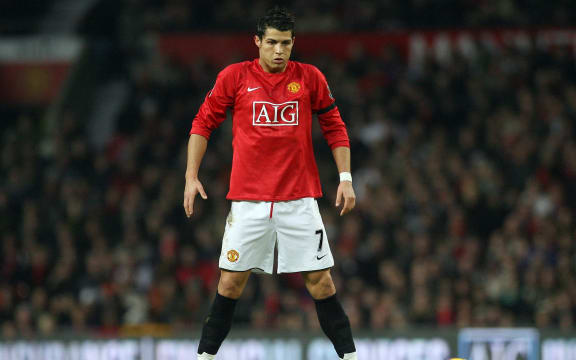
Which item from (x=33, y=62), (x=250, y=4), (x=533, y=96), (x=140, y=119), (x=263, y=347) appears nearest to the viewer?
(x=263, y=347)

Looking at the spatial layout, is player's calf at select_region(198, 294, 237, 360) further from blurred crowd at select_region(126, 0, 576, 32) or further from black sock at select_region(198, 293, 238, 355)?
blurred crowd at select_region(126, 0, 576, 32)

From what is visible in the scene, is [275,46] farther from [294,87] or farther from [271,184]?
[271,184]

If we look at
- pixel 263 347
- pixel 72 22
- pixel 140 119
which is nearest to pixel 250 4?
pixel 140 119

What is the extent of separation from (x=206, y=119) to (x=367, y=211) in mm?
6735

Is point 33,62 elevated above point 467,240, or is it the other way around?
point 33,62

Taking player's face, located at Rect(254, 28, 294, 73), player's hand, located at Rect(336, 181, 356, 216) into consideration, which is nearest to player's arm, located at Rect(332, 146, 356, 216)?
player's hand, located at Rect(336, 181, 356, 216)

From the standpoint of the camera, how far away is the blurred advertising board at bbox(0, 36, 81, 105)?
17.4 metres

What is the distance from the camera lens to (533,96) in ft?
43.1

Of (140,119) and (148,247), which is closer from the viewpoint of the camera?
(148,247)

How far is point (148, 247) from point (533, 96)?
227 inches

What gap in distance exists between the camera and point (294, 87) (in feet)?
17.7

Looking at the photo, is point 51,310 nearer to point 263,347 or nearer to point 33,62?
point 263,347

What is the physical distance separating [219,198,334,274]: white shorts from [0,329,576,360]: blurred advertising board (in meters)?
4.38

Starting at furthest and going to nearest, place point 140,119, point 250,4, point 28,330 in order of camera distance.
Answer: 1. point 250,4
2. point 140,119
3. point 28,330
